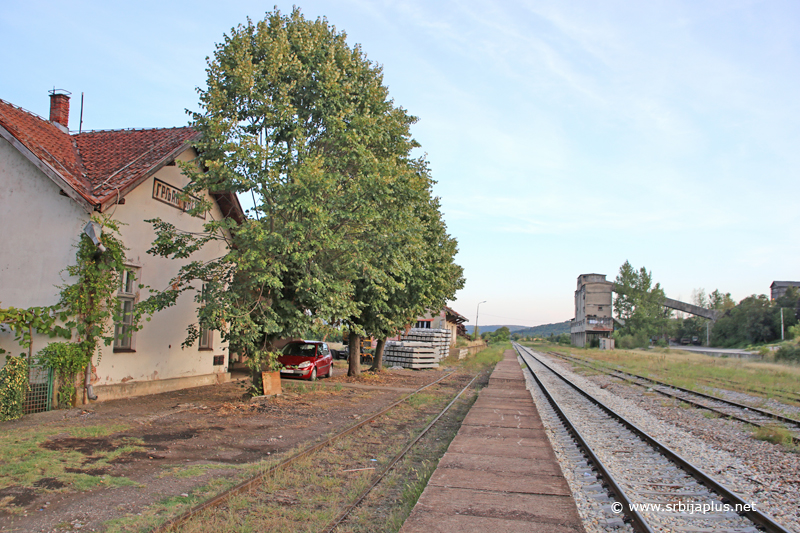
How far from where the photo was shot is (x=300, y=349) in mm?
21438

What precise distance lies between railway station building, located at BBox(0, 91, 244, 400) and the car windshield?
14.4 feet

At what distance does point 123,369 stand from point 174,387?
2.30 metres

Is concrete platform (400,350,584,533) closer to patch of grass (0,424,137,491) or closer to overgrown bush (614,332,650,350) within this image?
patch of grass (0,424,137,491)

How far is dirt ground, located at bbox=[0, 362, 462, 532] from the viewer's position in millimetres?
5703

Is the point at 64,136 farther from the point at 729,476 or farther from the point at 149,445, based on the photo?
the point at 729,476

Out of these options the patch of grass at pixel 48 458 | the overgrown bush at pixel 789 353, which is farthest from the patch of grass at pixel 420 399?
the overgrown bush at pixel 789 353

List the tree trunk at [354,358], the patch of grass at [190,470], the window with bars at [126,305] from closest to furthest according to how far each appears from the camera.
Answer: the patch of grass at [190,470]
the window with bars at [126,305]
the tree trunk at [354,358]

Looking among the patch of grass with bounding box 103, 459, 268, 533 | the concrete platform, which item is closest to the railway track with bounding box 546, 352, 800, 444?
the concrete platform

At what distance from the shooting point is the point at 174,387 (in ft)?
50.4

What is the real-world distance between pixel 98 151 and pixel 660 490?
51.1ft

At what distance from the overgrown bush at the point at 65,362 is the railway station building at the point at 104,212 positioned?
1.51 feet

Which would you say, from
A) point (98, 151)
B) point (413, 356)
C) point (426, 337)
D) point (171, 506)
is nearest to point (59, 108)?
point (98, 151)

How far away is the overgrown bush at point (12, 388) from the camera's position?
10133 mm

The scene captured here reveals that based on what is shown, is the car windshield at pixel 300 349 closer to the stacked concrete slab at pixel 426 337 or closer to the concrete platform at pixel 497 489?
the concrete platform at pixel 497 489
